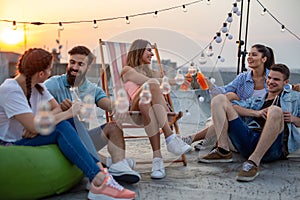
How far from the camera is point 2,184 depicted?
1.68 meters

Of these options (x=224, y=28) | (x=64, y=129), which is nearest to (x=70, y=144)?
(x=64, y=129)

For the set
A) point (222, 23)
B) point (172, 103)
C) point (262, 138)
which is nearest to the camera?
point (262, 138)

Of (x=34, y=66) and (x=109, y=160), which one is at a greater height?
(x=34, y=66)

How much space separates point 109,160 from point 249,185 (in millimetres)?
872

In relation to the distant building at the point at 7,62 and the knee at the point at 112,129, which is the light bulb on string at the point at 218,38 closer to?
the knee at the point at 112,129

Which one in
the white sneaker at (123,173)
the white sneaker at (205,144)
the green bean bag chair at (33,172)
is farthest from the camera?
the white sneaker at (205,144)

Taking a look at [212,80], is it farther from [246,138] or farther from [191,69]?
[246,138]

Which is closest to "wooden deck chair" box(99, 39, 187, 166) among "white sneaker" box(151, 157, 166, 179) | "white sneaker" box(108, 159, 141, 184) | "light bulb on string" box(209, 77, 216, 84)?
"white sneaker" box(151, 157, 166, 179)

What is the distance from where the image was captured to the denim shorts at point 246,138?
254 cm

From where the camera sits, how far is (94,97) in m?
2.46

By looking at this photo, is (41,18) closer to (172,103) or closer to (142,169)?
(172,103)

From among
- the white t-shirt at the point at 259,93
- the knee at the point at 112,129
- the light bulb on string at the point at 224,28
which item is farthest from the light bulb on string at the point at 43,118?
the light bulb on string at the point at 224,28

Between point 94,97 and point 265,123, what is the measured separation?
46.5 inches

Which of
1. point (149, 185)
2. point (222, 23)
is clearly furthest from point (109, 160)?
point (222, 23)
